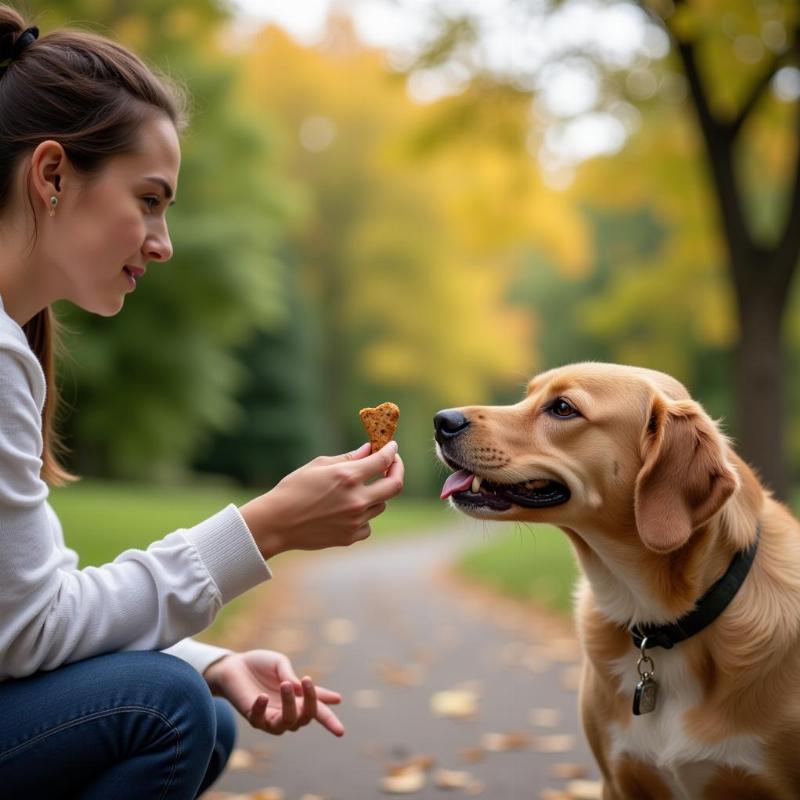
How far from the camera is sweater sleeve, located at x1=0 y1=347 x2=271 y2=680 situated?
6.70 feet

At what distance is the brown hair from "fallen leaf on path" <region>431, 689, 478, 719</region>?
13.0 ft

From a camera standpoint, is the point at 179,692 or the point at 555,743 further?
the point at 555,743

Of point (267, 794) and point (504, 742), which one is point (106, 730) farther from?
point (504, 742)

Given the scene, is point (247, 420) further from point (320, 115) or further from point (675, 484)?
point (675, 484)

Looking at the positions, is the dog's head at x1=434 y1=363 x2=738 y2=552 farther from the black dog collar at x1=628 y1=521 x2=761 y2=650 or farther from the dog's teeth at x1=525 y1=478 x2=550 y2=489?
the black dog collar at x1=628 y1=521 x2=761 y2=650

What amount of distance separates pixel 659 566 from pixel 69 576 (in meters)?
1.65

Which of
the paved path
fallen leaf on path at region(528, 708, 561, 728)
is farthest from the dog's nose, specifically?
fallen leaf on path at region(528, 708, 561, 728)

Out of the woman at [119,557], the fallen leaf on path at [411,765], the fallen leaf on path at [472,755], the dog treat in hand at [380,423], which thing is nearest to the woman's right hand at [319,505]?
the woman at [119,557]

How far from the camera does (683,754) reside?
9.11 feet

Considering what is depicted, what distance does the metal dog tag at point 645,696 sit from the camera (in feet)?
9.32

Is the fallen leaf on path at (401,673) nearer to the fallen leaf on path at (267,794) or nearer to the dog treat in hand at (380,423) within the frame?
the fallen leaf on path at (267,794)

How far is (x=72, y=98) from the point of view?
2316 millimetres

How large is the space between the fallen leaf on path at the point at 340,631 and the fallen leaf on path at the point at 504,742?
2958 mm

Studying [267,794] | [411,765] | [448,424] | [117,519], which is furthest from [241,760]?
[117,519]
